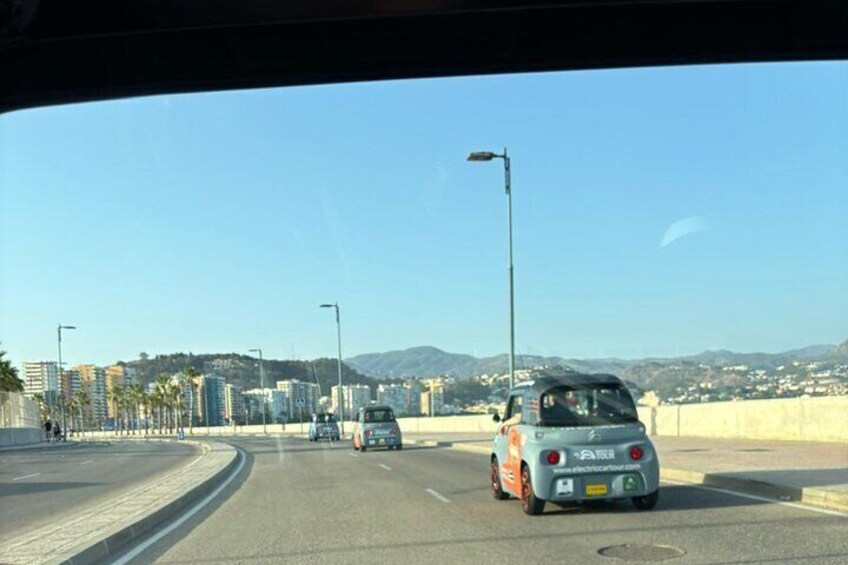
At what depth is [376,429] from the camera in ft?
113

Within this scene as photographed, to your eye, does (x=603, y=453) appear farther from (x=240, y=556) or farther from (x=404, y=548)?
(x=240, y=556)

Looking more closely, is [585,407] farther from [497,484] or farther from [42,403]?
[42,403]

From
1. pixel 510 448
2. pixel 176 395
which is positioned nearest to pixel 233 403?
pixel 176 395

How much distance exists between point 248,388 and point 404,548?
70.9 meters

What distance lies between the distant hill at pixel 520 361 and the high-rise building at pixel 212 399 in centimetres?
3168

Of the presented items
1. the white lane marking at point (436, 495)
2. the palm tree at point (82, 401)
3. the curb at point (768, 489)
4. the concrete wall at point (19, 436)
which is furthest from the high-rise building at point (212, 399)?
the curb at point (768, 489)

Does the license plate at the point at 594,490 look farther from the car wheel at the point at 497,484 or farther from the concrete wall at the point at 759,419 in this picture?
the concrete wall at the point at 759,419

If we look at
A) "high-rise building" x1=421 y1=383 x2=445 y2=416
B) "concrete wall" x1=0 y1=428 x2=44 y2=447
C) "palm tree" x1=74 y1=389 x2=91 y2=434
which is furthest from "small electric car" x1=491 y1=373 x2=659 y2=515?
"palm tree" x1=74 y1=389 x2=91 y2=434

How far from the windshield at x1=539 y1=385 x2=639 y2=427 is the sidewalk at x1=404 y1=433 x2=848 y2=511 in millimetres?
2849

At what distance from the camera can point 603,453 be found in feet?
38.8

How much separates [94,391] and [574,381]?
354 feet

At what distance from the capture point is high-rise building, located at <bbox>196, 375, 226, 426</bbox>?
8246 cm

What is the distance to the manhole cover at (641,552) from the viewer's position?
884 centimetres

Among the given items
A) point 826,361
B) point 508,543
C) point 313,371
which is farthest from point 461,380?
point 313,371
